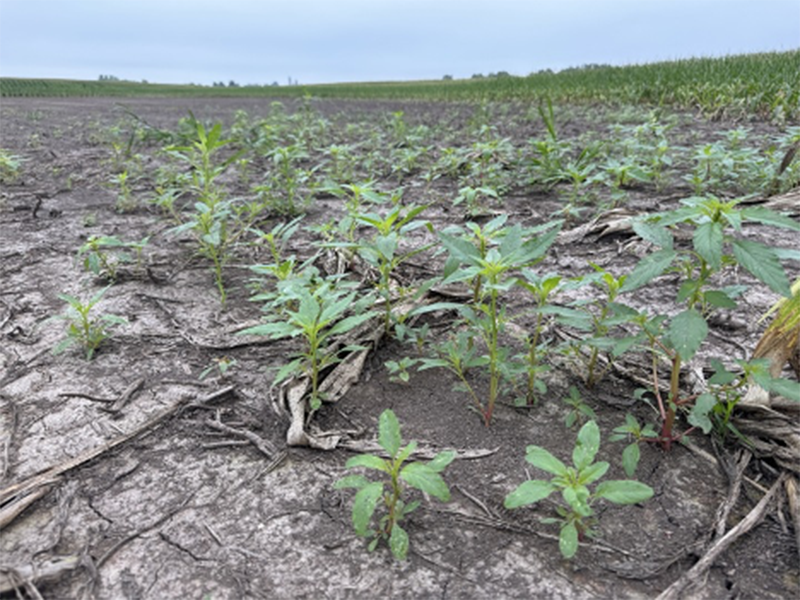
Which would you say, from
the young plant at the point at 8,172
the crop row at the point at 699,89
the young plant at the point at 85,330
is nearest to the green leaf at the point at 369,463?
the young plant at the point at 85,330

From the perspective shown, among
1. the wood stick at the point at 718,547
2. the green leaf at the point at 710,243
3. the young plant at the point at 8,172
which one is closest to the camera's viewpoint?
the wood stick at the point at 718,547

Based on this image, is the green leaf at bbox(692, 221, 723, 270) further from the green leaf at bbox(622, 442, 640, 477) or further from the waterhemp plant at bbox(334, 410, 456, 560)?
the waterhemp plant at bbox(334, 410, 456, 560)

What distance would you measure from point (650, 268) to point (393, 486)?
79 centimetres

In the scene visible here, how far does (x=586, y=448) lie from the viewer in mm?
1250

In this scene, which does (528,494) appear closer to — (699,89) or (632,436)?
(632,436)

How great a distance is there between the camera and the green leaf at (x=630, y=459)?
4.31 ft

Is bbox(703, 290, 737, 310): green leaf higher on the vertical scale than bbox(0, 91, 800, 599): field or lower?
higher

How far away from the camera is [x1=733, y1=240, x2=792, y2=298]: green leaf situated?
1.16 metres

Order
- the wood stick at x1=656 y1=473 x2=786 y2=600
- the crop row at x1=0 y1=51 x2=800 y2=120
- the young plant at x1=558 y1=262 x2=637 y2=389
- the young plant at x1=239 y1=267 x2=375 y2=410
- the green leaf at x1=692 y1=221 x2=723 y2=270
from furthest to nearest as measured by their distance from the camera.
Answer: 1. the crop row at x1=0 y1=51 x2=800 y2=120
2. the young plant at x1=239 y1=267 x2=375 y2=410
3. the young plant at x1=558 y1=262 x2=637 y2=389
4. the green leaf at x1=692 y1=221 x2=723 y2=270
5. the wood stick at x1=656 y1=473 x2=786 y2=600

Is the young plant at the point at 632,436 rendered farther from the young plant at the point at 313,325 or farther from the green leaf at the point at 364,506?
the young plant at the point at 313,325

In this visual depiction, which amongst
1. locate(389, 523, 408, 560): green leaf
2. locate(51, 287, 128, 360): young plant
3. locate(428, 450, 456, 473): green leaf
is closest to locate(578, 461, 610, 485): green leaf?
locate(428, 450, 456, 473): green leaf

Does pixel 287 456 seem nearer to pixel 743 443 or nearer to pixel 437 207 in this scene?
pixel 743 443

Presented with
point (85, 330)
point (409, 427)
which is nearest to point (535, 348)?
point (409, 427)

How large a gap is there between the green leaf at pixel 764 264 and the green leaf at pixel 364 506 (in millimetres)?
926
